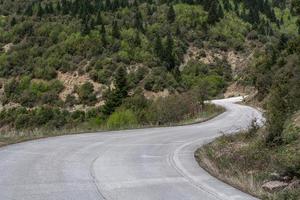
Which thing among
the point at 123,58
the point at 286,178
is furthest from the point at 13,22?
the point at 286,178

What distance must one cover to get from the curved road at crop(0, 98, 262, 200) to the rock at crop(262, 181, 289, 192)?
743mm

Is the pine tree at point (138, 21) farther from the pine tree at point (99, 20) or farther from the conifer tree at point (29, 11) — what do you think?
the conifer tree at point (29, 11)

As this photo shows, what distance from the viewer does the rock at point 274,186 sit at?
33.4ft

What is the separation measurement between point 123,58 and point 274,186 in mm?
63081

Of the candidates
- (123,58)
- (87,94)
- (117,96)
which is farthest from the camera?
(123,58)

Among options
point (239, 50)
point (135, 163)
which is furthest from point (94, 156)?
point (239, 50)

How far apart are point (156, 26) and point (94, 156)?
73094mm

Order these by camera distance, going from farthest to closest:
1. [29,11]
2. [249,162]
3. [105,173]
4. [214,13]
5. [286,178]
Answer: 1. [214,13]
2. [29,11]
3. [249,162]
4. [105,173]
5. [286,178]

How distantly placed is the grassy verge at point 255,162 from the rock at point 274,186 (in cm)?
10

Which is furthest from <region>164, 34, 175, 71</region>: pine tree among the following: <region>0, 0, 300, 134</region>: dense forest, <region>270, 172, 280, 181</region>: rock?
<region>270, 172, 280, 181</region>: rock

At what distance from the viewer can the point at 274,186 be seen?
10312 millimetres

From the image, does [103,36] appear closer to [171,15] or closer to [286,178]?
[171,15]

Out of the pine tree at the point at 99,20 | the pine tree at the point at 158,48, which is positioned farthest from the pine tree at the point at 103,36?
the pine tree at the point at 158,48

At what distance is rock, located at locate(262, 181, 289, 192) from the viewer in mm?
10188
